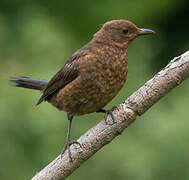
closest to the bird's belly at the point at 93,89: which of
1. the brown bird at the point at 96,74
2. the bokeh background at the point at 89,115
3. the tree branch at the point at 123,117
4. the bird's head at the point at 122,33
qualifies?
the brown bird at the point at 96,74

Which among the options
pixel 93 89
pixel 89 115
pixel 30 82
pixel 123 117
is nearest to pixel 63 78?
pixel 93 89

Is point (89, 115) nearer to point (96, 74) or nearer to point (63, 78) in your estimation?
point (63, 78)

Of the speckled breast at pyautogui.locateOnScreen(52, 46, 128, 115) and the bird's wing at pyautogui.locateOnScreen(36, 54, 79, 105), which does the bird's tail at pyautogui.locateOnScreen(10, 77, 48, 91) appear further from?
the speckled breast at pyautogui.locateOnScreen(52, 46, 128, 115)

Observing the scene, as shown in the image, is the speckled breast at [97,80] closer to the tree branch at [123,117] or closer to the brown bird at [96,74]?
the brown bird at [96,74]

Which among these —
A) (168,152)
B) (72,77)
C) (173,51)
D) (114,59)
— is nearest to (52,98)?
(72,77)

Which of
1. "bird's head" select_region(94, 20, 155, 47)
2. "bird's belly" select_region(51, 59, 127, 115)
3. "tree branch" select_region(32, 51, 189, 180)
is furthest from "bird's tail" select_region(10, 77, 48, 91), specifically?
"tree branch" select_region(32, 51, 189, 180)

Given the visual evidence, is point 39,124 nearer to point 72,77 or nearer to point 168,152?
point 72,77
